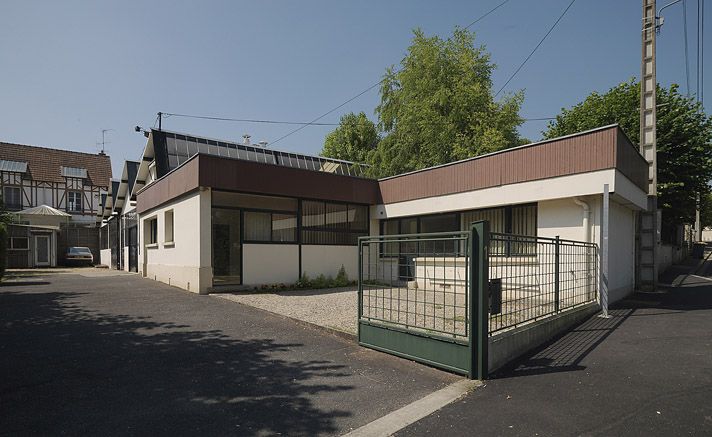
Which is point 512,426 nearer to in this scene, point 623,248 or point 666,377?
point 666,377

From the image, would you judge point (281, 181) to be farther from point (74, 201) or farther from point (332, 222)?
point (74, 201)

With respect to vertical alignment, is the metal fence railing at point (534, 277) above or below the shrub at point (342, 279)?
above

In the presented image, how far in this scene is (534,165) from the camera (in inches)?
418

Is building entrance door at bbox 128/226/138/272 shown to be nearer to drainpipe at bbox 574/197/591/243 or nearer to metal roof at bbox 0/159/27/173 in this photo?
drainpipe at bbox 574/197/591/243

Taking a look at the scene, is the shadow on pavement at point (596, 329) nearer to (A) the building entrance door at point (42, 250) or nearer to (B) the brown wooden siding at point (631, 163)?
(B) the brown wooden siding at point (631, 163)

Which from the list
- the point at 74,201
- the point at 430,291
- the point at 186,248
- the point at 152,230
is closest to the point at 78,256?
the point at 74,201

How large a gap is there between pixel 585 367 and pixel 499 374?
1219mm

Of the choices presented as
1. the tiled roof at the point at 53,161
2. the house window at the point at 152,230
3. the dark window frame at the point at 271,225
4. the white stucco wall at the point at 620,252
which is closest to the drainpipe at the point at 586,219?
the white stucco wall at the point at 620,252

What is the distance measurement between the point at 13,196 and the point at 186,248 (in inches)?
1313

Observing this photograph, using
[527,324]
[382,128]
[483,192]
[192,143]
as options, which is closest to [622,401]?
[527,324]

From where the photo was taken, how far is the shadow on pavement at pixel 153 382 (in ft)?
11.6

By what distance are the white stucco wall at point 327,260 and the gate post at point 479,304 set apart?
9.60 m

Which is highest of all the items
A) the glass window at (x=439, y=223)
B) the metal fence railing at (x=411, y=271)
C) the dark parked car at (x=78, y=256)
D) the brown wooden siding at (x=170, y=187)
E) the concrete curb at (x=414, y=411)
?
the brown wooden siding at (x=170, y=187)

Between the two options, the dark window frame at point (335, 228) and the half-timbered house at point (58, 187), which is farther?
the half-timbered house at point (58, 187)
